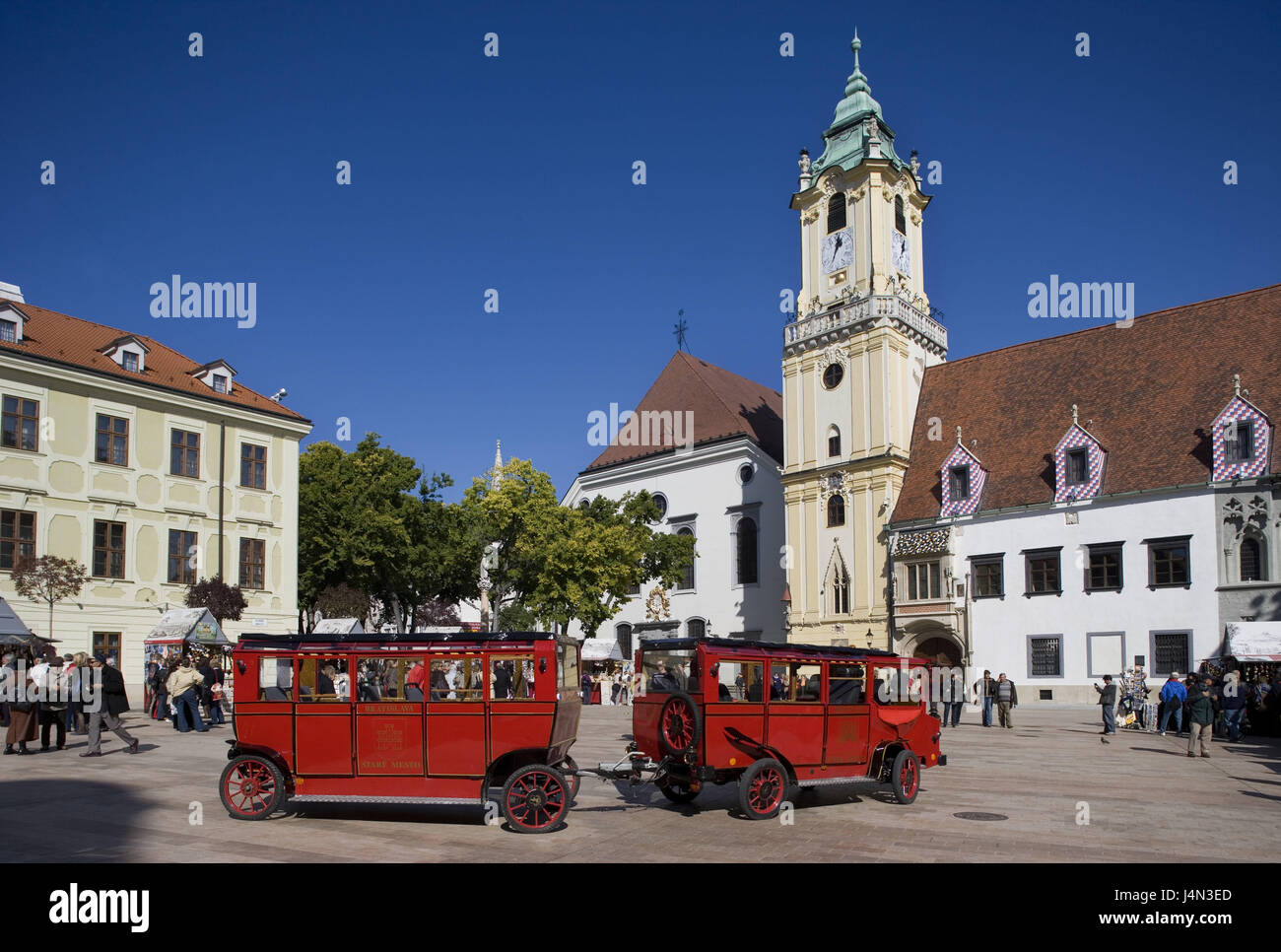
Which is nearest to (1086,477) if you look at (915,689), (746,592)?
(746,592)

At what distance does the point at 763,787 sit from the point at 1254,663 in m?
24.8

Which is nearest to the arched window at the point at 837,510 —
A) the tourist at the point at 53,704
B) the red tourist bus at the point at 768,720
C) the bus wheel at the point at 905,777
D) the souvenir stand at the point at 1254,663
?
the souvenir stand at the point at 1254,663

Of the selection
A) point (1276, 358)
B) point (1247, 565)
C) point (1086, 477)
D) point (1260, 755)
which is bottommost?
point (1260, 755)

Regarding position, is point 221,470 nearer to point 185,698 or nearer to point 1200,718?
point 185,698

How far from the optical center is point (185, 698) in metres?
23.9

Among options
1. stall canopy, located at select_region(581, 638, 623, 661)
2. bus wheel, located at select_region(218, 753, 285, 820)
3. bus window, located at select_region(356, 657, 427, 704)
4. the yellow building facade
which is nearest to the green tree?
the yellow building facade

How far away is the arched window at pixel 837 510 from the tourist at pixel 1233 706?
2219cm

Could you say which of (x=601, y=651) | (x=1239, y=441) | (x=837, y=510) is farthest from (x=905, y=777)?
(x=601, y=651)

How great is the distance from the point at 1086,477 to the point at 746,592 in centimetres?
1883

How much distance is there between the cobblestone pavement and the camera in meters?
10.4

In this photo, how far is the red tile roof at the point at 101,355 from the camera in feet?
113

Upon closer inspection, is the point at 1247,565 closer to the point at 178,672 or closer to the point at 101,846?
the point at 178,672

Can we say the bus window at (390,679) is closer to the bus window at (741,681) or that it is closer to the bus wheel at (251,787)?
the bus wheel at (251,787)
